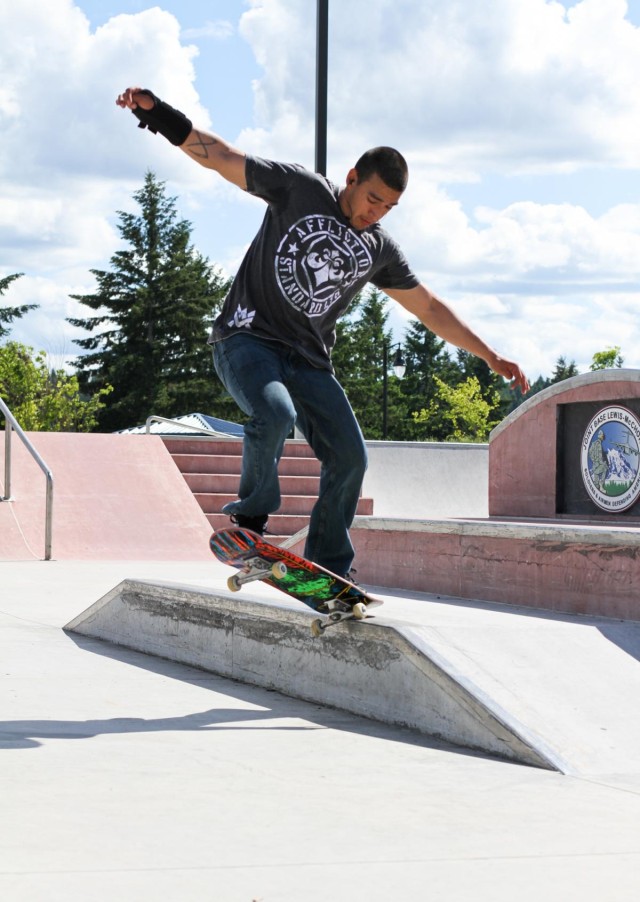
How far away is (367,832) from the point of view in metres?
3.02

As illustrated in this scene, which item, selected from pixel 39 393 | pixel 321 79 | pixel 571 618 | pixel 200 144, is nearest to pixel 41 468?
pixel 321 79

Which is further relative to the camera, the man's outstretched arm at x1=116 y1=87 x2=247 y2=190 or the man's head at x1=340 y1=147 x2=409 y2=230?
the man's head at x1=340 y1=147 x2=409 y2=230

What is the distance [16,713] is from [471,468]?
16952mm

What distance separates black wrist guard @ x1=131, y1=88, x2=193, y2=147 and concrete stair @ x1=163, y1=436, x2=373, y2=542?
1099cm

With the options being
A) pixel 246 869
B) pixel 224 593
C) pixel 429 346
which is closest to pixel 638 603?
pixel 224 593

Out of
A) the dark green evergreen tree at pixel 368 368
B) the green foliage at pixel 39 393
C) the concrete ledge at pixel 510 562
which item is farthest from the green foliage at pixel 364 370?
the concrete ledge at pixel 510 562

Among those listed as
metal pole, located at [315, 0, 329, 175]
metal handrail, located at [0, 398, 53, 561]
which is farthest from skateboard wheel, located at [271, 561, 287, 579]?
metal pole, located at [315, 0, 329, 175]

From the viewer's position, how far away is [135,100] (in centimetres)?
453

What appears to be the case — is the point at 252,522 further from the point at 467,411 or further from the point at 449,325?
the point at 467,411

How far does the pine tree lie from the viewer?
6062 centimetres

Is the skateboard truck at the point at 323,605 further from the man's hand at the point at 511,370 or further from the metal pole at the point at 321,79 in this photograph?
the metal pole at the point at 321,79

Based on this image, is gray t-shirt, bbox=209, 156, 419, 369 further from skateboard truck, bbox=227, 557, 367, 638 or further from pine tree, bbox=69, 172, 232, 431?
pine tree, bbox=69, 172, 232, 431

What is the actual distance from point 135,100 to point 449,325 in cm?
178

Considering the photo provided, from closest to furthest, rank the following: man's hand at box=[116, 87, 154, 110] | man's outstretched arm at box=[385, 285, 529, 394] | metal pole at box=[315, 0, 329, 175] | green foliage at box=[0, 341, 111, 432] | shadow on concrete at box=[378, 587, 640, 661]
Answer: man's hand at box=[116, 87, 154, 110]
shadow on concrete at box=[378, 587, 640, 661]
man's outstretched arm at box=[385, 285, 529, 394]
metal pole at box=[315, 0, 329, 175]
green foliage at box=[0, 341, 111, 432]
